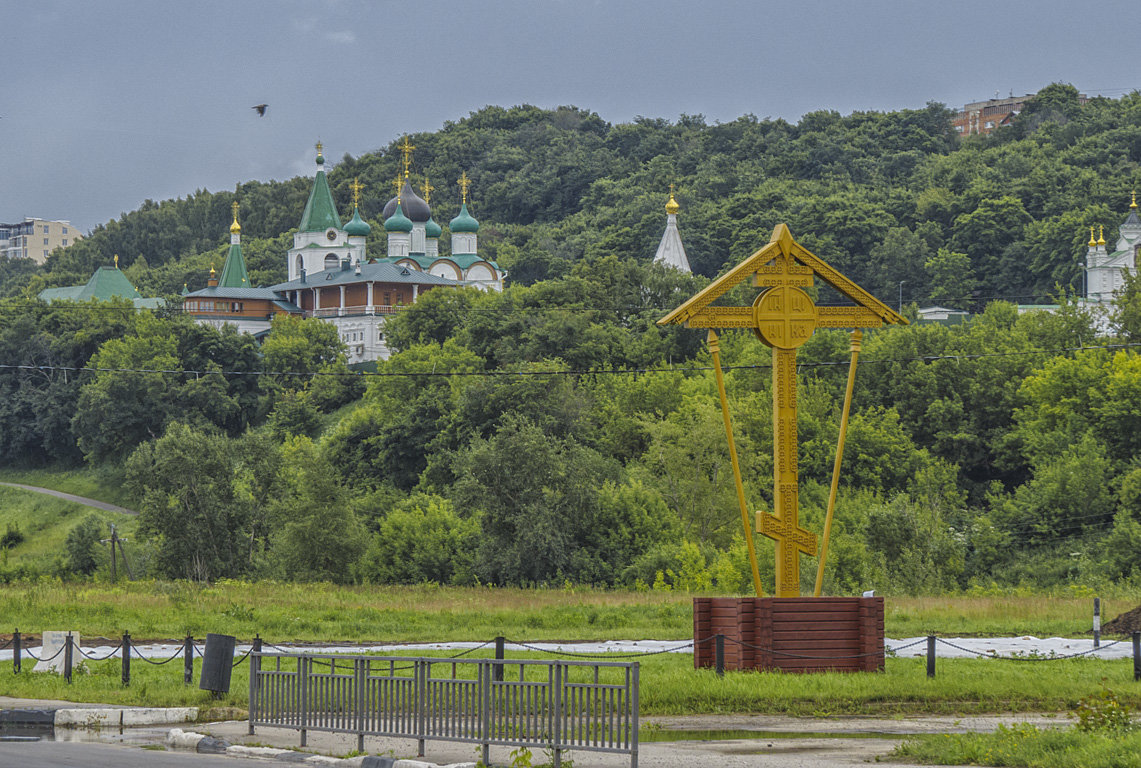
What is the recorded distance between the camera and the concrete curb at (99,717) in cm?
1836

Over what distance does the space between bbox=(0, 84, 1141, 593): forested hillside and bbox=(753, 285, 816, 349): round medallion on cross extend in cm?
2368

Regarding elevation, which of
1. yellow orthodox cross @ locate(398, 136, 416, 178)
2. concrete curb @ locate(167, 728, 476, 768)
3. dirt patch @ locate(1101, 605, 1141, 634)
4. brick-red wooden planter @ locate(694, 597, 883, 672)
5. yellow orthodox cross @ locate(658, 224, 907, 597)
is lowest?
dirt patch @ locate(1101, 605, 1141, 634)

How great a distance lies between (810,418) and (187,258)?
109 m

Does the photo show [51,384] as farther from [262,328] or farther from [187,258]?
[187,258]

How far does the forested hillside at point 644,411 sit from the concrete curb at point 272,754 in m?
30.5

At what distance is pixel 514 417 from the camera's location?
221 feet

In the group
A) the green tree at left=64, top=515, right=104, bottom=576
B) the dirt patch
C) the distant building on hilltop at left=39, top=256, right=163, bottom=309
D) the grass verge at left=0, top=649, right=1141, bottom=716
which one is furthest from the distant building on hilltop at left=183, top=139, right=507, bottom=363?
the grass verge at left=0, top=649, right=1141, bottom=716

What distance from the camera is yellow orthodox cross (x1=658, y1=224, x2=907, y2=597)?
72.0ft

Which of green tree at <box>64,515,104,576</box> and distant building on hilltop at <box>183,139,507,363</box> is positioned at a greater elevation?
distant building on hilltop at <box>183,139,507,363</box>

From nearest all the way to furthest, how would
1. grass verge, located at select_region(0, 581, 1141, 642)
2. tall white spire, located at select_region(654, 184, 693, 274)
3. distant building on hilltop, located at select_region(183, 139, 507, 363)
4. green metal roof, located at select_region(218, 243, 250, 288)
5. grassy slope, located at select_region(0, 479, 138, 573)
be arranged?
grass verge, located at select_region(0, 581, 1141, 642)
grassy slope, located at select_region(0, 479, 138, 573)
tall white spire, located at select_region(654, 184, 693, 274)
distant building on hilltop, located at select_region(183, 139, 507, 363)
green metal roof, located at select_region(218, 243, 250, 288)

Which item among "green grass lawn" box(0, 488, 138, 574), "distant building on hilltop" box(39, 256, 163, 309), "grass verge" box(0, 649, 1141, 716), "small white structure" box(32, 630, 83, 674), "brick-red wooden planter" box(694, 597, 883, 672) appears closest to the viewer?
"grass verge" box(0, 649, 1141, 716)

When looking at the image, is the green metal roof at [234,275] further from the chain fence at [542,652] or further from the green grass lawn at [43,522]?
the chain fence at [542,652]

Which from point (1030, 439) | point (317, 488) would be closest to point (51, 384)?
point (317, 488)

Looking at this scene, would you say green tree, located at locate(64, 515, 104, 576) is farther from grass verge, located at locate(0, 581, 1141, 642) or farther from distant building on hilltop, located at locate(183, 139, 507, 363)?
distant building on hilltop, located at locate(183, 139, 507, 363)
